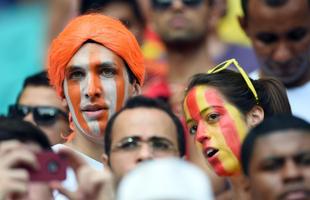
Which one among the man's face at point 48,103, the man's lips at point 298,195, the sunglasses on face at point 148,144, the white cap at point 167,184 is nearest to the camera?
the white cap at point 167,184

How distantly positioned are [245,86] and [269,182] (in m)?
1.63

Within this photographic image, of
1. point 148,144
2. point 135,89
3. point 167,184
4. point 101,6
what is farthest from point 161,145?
point 101,6

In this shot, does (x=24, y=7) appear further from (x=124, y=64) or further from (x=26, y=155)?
(x=26, y=155)

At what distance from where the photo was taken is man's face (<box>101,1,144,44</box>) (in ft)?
35.0

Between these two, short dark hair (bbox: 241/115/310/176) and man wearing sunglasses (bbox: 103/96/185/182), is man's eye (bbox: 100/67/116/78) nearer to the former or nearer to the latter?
man wearing sunglasses (bbox: 103/96/185/182)

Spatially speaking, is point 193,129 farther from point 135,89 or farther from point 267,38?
point 267,38

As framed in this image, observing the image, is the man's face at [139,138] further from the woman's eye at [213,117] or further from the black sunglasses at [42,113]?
the black sunglasses at [42,113]

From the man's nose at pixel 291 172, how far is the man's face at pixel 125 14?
3953 millimetres

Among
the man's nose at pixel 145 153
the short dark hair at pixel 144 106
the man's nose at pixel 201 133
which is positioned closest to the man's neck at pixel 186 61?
the man's nose at pixel 201 133

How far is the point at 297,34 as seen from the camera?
9453 millimetres

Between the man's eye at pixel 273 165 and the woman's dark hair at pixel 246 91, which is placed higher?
the woman's dark hair at pixel 246 91

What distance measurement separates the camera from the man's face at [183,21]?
33.8 feet

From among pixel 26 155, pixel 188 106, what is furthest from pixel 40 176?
pixel 188 106

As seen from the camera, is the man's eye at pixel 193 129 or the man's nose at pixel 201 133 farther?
the man's eye at pixel 193 129
